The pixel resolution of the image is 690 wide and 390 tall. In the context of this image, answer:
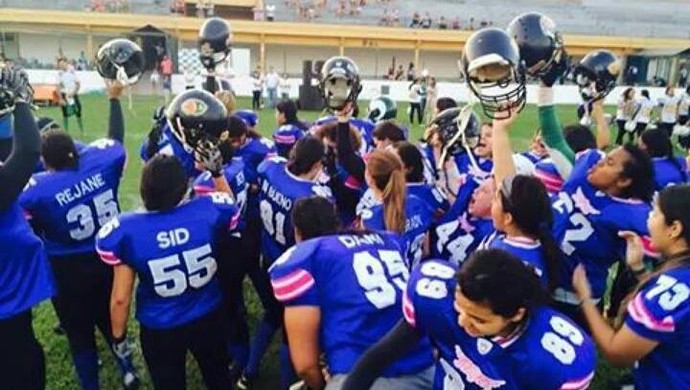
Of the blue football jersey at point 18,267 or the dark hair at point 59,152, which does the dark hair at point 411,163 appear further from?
the blue football jersey at point 18,267

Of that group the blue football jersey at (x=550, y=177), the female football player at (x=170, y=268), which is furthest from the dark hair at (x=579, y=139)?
the female football player at (x=170, y=268)

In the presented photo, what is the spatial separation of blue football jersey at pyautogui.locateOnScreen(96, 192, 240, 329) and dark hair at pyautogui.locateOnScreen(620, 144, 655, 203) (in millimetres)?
Result: 2200

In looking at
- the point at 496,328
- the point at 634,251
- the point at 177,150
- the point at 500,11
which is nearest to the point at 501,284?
the point at 496,328

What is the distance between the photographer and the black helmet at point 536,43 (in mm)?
3514

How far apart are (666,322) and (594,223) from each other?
4.20 feet

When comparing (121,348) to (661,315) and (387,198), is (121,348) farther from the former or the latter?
(661,315)

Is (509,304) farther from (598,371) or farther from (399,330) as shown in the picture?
(598,371)

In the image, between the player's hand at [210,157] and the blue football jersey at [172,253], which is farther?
the player's hand at [210,157]

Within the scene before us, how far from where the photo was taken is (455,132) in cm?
473

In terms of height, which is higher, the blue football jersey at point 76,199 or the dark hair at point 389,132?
the dark hair at point 389,132

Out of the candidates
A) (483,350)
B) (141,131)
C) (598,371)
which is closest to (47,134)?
(483,350)

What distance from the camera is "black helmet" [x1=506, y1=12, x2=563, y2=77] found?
3514 millimetres

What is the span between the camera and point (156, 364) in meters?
3.42

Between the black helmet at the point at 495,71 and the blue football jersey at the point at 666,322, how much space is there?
1.14m
